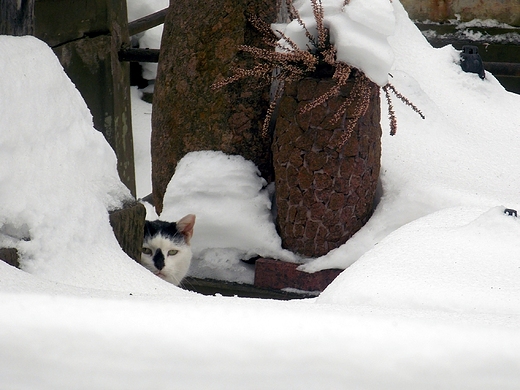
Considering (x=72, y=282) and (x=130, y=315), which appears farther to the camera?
(x=72, y=282)

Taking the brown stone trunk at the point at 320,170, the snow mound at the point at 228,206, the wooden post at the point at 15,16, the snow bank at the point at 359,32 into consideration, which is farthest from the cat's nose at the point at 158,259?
the wooden post at the point at 15,16

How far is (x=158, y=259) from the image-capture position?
2.71m

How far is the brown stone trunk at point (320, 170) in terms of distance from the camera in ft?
8.41

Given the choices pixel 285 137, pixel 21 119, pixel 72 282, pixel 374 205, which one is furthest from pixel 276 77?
pixel 72 282

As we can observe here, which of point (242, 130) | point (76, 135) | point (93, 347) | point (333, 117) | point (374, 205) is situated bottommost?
point (374, 205)

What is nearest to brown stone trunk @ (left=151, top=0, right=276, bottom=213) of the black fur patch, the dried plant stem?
the black fur patch

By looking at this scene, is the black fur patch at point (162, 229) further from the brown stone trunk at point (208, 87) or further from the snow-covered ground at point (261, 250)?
the brown stone trunk at point (208, 87)

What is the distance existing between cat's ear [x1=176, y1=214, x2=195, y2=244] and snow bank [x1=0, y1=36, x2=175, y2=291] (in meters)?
0.82

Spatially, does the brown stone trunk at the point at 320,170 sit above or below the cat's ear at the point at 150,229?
above

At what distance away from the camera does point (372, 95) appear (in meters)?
2.61

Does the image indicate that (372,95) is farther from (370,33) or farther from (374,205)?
(374,205)

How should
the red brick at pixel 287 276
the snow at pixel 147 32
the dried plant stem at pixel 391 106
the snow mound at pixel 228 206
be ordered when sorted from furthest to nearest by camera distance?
the snow at pixel 147 32, the snow mound at pixel 228 206, the red brick at pixel 287 276, the dried plant stem at pixel 391 106

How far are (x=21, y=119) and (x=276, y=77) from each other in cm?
120

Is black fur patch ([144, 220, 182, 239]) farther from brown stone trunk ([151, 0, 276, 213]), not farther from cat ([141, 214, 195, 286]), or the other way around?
brown stone trunk ([151, 0, 276, 213])
